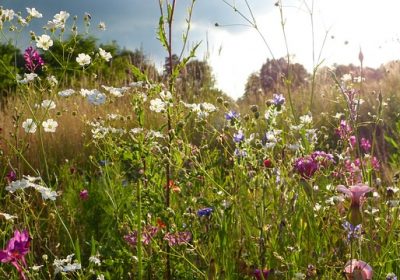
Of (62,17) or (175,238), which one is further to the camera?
(62,17)

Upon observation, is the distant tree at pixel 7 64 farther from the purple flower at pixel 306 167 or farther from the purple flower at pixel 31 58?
the purple flower at pixel 306 167

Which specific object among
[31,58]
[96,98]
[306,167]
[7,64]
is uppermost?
[7,64]

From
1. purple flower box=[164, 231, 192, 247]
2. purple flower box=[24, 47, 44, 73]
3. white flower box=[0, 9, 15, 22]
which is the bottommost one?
purple flower box=[164, 231, 192, 247]

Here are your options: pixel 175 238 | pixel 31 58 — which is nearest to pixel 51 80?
pixel 31 58

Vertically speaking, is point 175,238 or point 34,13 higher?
point 34,13

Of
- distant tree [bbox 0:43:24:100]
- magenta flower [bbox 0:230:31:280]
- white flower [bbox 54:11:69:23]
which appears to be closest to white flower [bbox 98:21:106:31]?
white flower [bbox 54:11:69:23]

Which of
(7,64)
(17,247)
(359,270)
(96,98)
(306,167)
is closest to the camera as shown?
(359,270)

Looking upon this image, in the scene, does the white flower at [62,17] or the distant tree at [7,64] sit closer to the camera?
the white flower at [62,17]

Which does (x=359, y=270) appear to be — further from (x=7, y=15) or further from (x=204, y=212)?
(x=7, y=15)

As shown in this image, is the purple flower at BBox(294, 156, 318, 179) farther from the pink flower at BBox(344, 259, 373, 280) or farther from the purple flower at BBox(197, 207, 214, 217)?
the pink flower at BBox(344, 259, 373, 280)

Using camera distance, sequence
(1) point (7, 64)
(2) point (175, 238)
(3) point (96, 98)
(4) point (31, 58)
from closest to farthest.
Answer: (2) point (175, 238), (3) point (96, 98), (4) point (31, 58), (1) point (7, 64)

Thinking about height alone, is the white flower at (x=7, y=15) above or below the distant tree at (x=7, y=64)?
below

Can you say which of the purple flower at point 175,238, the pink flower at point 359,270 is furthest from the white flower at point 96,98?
the pink flower at point 359,270

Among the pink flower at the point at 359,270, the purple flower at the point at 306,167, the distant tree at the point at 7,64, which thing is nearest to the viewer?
the pink flower at the point at 359,270
